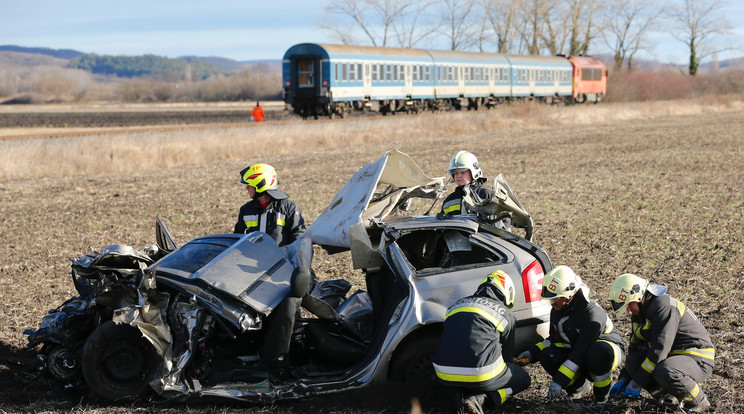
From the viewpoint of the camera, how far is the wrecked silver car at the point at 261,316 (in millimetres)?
4906

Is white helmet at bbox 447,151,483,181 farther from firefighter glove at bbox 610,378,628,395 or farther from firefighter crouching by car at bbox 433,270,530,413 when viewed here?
firefighter glove at bbox 610,378,628,395

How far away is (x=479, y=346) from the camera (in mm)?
4602

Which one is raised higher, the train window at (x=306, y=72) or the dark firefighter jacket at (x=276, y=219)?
the train window at (x=306, y=72)

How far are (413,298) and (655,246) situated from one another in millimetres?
5914

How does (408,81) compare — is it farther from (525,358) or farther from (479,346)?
(479,346)

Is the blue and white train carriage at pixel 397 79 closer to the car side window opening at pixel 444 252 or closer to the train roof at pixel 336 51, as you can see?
the train roof at pixel 336 51

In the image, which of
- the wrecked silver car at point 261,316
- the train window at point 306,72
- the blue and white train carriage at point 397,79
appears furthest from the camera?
the train window at point 306,72

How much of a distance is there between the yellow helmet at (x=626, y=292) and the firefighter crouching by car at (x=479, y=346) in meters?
0.73

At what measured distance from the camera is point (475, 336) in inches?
181

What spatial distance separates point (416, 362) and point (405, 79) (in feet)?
111

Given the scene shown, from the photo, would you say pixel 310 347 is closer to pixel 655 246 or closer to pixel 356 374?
pixel 356 374

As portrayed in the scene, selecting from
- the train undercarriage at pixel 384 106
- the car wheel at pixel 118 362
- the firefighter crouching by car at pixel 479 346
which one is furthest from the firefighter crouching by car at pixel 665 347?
the train undercarriage at pixel 384 106

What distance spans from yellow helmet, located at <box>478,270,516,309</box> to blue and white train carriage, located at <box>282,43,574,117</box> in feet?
93.5

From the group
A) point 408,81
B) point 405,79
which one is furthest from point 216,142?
point 408,81
